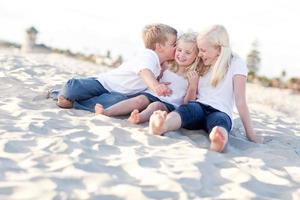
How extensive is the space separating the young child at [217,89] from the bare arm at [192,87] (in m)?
0.05

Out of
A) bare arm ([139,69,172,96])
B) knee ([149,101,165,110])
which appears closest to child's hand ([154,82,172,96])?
bare arm ([139,69,172,96])

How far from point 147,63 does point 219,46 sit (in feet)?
1.90

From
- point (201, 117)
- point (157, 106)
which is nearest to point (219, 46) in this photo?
point (201, 117)

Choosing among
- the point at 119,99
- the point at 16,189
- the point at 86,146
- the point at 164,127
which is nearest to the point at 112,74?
the point at 119,99

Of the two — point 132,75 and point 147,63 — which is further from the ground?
point 147,63

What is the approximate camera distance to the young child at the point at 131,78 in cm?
451

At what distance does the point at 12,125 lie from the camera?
157 inches

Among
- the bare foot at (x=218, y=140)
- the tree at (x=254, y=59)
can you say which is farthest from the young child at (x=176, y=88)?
the tree at (x=254, y=59)

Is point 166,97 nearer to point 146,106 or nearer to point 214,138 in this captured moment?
point 146,106

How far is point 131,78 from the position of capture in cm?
477

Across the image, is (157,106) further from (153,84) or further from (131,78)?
(131,78)

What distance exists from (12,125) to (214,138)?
142cm

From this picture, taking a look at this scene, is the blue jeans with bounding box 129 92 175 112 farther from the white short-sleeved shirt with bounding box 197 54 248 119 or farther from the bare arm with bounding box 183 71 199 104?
the white short-sleeved shirt with bounding box 197 54 248 119

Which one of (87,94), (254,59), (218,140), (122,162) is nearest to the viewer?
(122,162)
